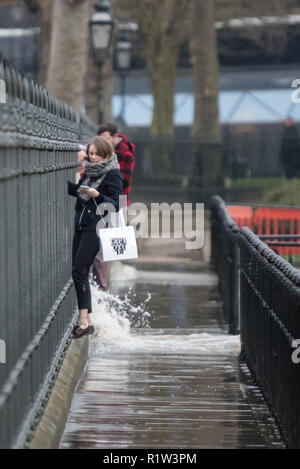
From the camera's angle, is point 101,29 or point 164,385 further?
point 101,29

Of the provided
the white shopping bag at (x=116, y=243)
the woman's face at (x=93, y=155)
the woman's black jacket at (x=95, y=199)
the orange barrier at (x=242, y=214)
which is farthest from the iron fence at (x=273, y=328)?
the orange barrier at (x=242, y=214)

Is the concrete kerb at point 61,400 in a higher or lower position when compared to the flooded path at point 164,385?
higher

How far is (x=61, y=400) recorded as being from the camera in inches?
282

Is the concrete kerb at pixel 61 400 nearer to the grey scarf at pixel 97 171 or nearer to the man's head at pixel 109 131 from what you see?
the grey scarf at pixel 97 171

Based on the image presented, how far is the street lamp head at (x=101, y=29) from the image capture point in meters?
20.6

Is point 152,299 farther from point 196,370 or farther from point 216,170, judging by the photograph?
point 216,170

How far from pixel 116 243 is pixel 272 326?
6.27 ft

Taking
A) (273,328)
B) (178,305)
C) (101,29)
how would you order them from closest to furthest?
1. (273,328)
2. (178,305)
3. (101,29)

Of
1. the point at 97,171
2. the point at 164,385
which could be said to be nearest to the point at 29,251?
the point at 164,385

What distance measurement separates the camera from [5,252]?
199 inches

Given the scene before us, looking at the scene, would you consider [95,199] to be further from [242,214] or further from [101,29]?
[101,29]

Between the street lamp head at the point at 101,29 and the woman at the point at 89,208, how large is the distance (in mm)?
11790

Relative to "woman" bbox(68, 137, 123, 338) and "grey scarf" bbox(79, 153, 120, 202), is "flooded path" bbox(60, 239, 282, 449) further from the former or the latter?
"grey scarf" bbox(79, 153, 120, 202)

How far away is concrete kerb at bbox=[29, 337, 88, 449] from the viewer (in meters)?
6.08
